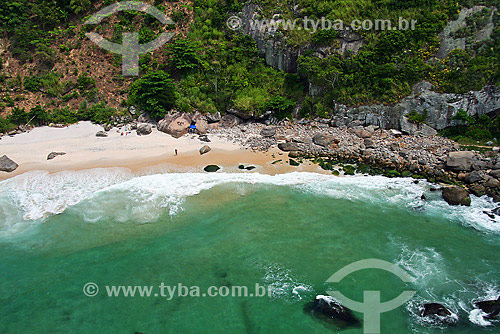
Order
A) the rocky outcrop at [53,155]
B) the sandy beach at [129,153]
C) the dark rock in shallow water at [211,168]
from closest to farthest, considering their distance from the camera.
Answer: the dark rock in shallow water at [211,168] < the sandy beach at [129,153] < the rocky outcrop at [53,155]

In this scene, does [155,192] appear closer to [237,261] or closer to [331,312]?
[237,261]

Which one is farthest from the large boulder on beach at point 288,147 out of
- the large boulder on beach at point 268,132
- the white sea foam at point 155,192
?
the white sea foam at point 155,192

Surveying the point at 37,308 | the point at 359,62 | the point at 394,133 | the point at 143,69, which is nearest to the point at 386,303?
the point at 37,308

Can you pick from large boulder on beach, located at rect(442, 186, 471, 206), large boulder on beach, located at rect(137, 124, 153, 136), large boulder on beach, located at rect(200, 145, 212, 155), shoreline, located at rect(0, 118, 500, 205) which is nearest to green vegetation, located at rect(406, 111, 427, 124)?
shoreline, located at rect(0, 118, 500, 205)

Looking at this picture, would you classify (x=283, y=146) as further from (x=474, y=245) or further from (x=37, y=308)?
(x=37, y=308)

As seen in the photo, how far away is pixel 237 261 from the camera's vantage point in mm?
17859

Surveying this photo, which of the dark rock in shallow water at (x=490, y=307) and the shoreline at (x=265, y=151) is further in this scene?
the shoreline at (x=265, y=151)

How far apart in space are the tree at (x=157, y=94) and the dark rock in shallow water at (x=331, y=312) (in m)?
27.3

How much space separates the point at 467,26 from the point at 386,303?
111 ft

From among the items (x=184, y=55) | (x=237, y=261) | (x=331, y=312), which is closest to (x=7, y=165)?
(x=184, y=55)

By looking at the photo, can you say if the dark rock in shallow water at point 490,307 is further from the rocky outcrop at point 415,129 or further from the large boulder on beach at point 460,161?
the rocky outcrop at point 415,129

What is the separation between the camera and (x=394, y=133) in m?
31.2

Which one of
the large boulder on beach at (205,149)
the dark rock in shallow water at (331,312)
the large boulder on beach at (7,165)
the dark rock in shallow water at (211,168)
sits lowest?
the dark rock in shallow water at (331,312)

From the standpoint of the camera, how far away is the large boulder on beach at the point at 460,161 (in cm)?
2539
